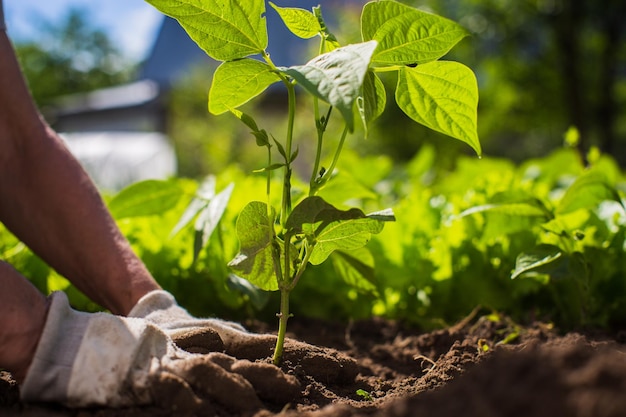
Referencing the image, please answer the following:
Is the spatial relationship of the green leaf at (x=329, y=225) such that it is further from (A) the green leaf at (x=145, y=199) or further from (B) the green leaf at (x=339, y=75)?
(A) the green leaf at (x=145, y=199)

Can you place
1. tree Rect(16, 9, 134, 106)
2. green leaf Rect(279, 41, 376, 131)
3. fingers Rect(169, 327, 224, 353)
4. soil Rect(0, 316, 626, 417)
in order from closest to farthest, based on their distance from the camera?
soil Rect(0, 316, 626, 417) → green leaf Rect(279, 41, 376, 131) → fingers Rect(169, 327, 224, 353) → tree Rect(16, 9, 134, 106)

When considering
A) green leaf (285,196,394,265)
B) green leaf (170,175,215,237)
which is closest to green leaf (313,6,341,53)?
green leaf (285,196,394,265)

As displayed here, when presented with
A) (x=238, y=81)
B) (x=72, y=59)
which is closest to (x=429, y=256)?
(x=238, y=81)

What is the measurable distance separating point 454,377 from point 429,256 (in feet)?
2.33

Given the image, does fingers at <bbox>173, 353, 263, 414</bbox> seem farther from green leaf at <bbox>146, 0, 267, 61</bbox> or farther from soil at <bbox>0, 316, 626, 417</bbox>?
green leaf at <bbox>146, 0, 267, 61</bbox>

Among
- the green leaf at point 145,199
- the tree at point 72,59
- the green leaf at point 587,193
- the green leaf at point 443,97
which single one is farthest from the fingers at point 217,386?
the tree at point 72,59

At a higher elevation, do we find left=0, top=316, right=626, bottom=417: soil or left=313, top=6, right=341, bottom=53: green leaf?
left=313, top=6, right=341, bottom=53: green leaf

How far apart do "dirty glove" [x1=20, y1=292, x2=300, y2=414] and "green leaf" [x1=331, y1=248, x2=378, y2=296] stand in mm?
526

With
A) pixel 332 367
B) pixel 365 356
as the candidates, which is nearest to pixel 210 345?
pixel 332 367

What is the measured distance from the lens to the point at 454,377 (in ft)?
4.14

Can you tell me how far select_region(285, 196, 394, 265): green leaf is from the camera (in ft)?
3.65

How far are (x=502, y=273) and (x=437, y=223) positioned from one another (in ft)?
0.84

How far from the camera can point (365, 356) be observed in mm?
1670

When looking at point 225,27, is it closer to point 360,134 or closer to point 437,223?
point 437,223
